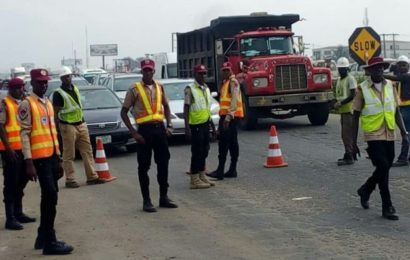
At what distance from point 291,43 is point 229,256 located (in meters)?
14.1

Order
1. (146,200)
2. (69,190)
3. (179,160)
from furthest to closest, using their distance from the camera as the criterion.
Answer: (179,160)
(69,190)
(146,200)

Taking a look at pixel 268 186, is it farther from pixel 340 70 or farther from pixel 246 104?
pixel 246 104

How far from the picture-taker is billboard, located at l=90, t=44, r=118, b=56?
8356cm

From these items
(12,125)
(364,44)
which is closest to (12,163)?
(12,125)

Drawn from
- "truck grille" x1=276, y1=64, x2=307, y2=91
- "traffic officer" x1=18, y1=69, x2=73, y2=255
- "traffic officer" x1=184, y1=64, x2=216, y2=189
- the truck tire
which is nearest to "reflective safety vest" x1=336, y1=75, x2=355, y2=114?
"traffic officer" x1=184, y1=64, x2=216, y2=189

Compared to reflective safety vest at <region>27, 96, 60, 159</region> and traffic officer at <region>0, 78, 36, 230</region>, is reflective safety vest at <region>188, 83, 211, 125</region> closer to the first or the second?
traffic officer at <region>0, 78, 36, 230</region>

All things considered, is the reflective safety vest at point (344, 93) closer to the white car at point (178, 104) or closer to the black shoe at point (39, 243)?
the white car at point (178, 104)

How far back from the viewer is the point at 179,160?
13.6 metres

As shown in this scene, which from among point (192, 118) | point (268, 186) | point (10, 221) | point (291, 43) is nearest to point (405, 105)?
point (268, 186)

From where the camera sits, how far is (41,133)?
22.8ft

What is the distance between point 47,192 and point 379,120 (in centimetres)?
377

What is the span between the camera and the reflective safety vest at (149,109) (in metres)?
8.68

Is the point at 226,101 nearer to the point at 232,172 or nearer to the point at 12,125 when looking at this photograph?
the point at 232,172

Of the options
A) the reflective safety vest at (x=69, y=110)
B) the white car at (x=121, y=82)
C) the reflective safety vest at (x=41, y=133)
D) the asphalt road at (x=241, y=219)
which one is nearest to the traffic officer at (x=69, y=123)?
the reflective safety vest at (x=69, y=110)
